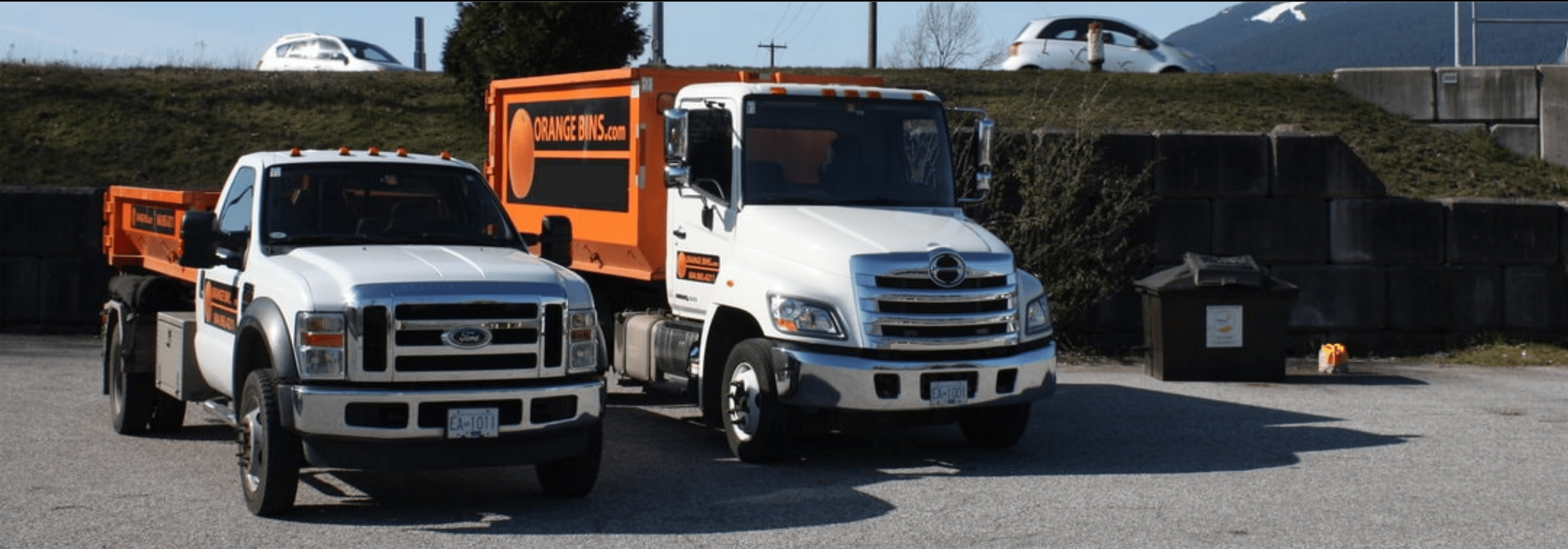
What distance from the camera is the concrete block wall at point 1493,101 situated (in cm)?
2433

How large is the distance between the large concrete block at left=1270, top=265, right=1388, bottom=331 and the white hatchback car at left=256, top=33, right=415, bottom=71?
1717cm

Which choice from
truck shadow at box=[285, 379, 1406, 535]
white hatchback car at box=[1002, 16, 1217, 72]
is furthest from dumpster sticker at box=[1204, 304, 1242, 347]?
white hatchback car at box=[1002, 16, 1217, 72]

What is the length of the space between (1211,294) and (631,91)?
5.73m

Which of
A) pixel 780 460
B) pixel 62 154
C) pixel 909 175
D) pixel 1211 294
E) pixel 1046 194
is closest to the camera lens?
pixel 780 460

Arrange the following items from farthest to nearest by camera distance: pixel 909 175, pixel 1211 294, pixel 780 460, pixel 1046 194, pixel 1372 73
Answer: pixel 1372 73
pixel 1046 194
pixel 1211 294
pixel 909 175
pixel 780 460

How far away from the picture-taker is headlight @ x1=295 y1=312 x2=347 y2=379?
887cm

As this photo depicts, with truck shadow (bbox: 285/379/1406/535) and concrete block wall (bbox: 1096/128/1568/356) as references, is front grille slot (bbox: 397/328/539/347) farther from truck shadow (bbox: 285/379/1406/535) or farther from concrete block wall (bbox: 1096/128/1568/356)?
concrete block wall (bbox: 1096/128/1568/356)

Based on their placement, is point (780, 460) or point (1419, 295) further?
point (1419, 295)

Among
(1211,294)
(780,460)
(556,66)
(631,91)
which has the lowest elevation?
(780,460)

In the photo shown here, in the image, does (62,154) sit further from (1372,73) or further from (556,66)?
(1372,73)

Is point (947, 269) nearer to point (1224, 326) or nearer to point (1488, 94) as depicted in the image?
point (1224, 326)

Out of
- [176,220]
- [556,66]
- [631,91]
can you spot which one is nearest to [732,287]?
[631,91]

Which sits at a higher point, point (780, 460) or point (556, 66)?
point (556, 66)

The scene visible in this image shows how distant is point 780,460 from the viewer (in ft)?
37.2
